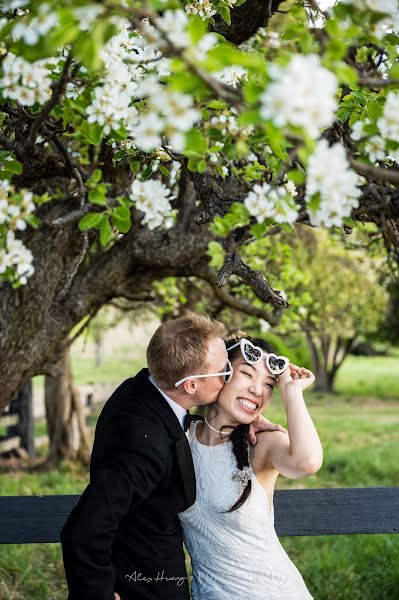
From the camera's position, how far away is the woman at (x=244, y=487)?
2879mm

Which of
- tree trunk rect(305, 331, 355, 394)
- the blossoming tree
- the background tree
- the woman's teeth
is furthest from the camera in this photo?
tree trunk rect(305, 331, 355, 394)

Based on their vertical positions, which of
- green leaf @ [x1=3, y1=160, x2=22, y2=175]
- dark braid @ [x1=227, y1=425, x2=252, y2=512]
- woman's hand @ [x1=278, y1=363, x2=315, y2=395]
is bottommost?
dark braid @ [x1=227, y1=425, x2=252, y2=512]

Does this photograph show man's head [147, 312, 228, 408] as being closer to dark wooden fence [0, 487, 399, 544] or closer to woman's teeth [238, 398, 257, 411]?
woman's teeth [238, 398, 257, 411]

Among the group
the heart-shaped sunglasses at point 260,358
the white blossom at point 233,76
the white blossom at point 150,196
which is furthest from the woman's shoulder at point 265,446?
the white blossom at point 233,76

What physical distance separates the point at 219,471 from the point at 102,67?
5.16 feet

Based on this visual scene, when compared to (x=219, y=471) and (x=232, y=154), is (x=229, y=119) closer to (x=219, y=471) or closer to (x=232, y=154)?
(x=232, y=154)

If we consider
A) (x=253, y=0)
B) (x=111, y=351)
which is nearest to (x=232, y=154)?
(x=253, y=0)

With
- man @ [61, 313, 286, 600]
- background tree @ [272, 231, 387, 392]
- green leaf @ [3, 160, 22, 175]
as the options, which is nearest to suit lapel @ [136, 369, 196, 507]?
Answer: man @ [61, 313, 286, 600]

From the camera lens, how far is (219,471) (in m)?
2.98

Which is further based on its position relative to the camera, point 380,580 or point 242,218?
point 380,580

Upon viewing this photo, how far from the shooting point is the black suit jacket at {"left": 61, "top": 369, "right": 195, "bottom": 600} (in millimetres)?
2537

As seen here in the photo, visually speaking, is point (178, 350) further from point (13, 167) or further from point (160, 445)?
point (13, 167)

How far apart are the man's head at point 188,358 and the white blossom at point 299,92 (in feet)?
4.67

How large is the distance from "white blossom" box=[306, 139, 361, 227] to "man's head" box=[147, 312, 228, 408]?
1076mm
